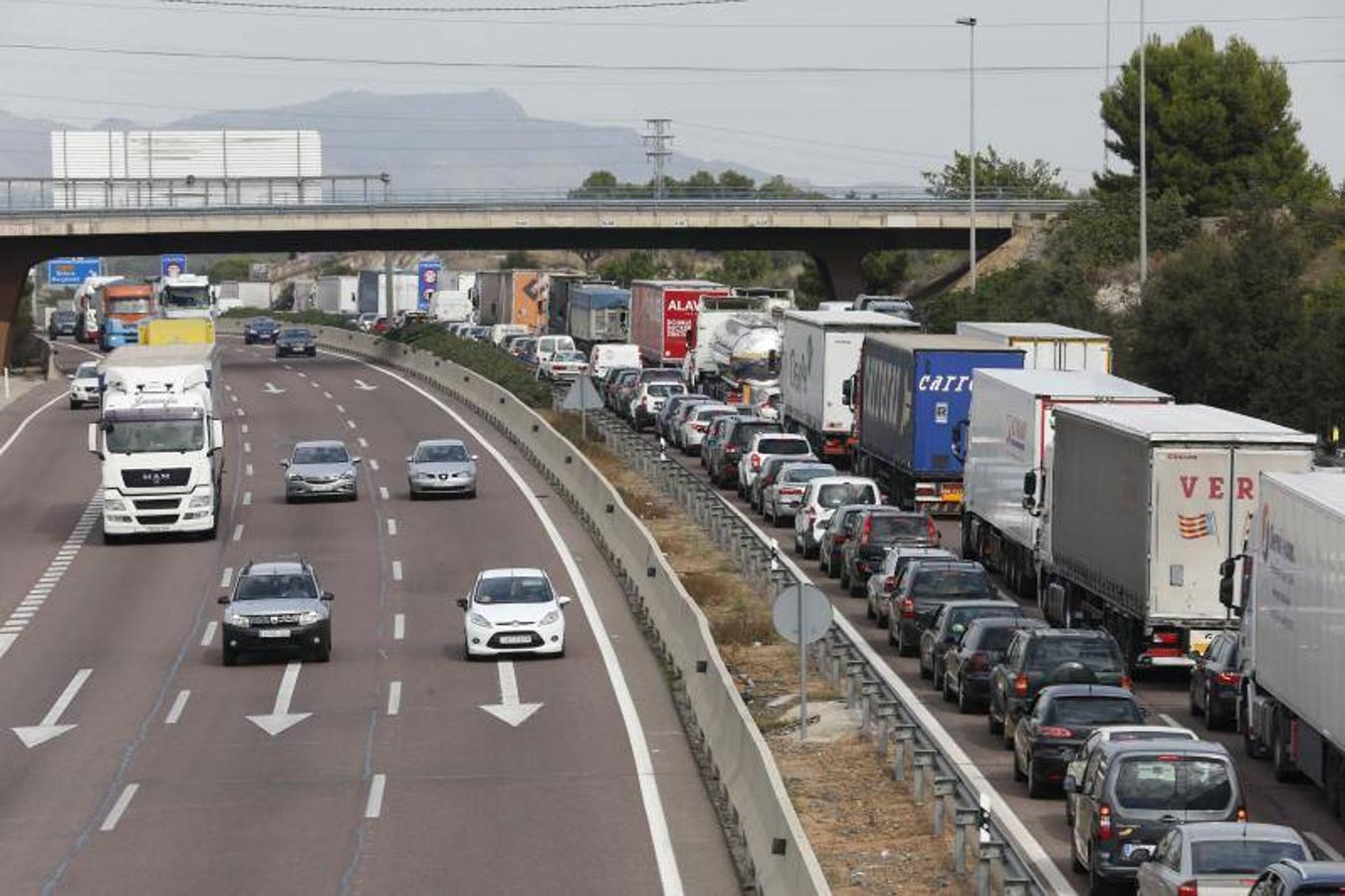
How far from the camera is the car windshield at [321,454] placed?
189 ft

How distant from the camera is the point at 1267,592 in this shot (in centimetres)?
2762

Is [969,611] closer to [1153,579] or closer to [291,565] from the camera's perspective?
[1153,579]

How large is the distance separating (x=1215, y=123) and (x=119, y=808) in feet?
299

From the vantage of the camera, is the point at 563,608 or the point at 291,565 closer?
the point at 291,565

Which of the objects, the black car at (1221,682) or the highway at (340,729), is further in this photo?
the black car at (1221,682)

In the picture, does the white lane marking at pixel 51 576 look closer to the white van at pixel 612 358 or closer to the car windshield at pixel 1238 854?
the car windshield at pixel 1238 854

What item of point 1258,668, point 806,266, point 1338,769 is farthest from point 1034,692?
point 806,266

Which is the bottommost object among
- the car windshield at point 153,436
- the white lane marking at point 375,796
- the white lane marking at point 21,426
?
the white lane marking at point 375,796

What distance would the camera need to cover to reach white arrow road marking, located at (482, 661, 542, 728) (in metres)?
31.9

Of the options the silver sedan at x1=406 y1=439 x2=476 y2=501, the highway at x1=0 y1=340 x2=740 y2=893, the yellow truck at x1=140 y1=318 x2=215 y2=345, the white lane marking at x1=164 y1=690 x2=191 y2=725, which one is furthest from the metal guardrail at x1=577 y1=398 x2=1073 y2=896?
the yellow truck at x1=140 y1=318 x2=215 y2=345

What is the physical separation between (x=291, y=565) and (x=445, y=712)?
Answer: 6452 millimetres

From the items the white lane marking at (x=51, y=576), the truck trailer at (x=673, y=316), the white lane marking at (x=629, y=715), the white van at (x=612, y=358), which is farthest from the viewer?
the truck trailer at (x=673, y=316)

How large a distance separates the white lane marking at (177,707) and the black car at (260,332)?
9920 cm

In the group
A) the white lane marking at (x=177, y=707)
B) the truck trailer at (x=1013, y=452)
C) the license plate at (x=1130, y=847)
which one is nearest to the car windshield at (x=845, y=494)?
the truck trailer at (x=1013, y=452)
